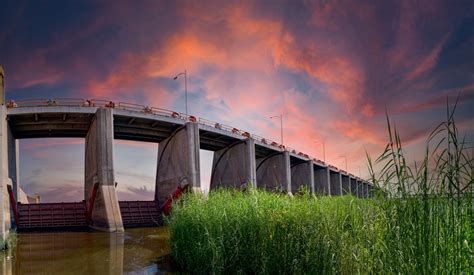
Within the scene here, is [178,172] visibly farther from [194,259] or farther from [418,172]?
[418,172]

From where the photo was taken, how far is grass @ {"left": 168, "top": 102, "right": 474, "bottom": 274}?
4961mm

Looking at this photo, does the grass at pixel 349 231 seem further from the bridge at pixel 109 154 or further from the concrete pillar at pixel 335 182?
the concrete pillar at pixel 335 182

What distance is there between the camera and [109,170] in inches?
1172

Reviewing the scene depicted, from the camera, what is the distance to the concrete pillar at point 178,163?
117 feet

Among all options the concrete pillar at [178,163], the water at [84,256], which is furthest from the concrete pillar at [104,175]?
the concrete pillar at [178,163]

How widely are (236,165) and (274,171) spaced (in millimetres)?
12597

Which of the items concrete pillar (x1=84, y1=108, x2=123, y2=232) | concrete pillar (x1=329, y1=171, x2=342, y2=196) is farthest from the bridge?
concrete pillar (x1=329, y1=171, x2=342, y2=196)

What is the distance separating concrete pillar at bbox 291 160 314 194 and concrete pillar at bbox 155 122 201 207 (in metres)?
29.7

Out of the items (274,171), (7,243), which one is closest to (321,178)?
(274,171)

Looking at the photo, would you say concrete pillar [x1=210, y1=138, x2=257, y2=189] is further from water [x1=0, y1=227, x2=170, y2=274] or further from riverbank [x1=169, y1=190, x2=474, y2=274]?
riverbank [x1=169, y1=190, x2=474, y2=274]

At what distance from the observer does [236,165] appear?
153 ft

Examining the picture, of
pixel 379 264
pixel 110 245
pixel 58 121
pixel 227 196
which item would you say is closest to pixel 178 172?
pixel 58 121

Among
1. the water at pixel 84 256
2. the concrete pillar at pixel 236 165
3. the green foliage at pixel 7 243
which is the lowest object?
the water at pixel 84 256

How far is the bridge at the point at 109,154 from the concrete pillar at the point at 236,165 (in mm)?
118
